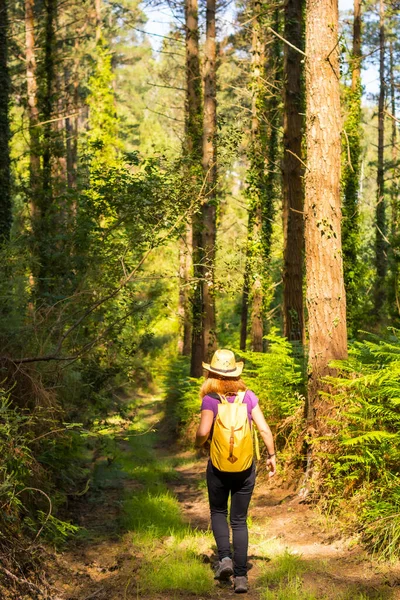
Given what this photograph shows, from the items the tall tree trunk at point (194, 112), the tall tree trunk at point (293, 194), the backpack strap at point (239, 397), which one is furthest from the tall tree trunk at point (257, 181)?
the backpack strap at point (239, 397)

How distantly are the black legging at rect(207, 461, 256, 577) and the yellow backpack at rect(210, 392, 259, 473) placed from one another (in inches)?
5.0

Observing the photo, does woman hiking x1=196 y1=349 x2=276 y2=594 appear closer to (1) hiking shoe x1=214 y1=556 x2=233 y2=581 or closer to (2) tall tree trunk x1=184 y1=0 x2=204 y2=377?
(1) hiking shoe x1=214 y1=556 x2=233 y2=581

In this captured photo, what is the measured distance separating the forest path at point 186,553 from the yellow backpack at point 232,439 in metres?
1.02

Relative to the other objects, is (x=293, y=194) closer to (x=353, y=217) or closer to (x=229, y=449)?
(x=229, y=449)

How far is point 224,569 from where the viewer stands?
5.89 m

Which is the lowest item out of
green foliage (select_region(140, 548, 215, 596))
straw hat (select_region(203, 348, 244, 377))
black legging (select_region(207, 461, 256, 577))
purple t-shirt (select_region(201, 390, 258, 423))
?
green foliage (select_region(140, 548, 215, 596))

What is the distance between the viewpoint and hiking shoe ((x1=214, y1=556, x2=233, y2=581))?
5898 mm

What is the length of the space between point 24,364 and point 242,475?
274 centimetres

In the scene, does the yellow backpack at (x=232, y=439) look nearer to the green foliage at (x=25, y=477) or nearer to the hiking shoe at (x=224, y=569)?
the hiking shoe at (x=224, y=569)

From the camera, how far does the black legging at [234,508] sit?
19.2 ft

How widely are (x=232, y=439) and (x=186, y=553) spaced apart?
1647 mm

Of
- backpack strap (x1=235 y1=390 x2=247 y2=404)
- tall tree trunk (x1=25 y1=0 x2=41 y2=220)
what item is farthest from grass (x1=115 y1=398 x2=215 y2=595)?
tall tree trunk (x1=25 y1=0 x2=41 y2=220)

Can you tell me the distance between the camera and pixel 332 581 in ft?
18.7

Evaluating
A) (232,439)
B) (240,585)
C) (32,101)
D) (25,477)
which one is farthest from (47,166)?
(240,585)
